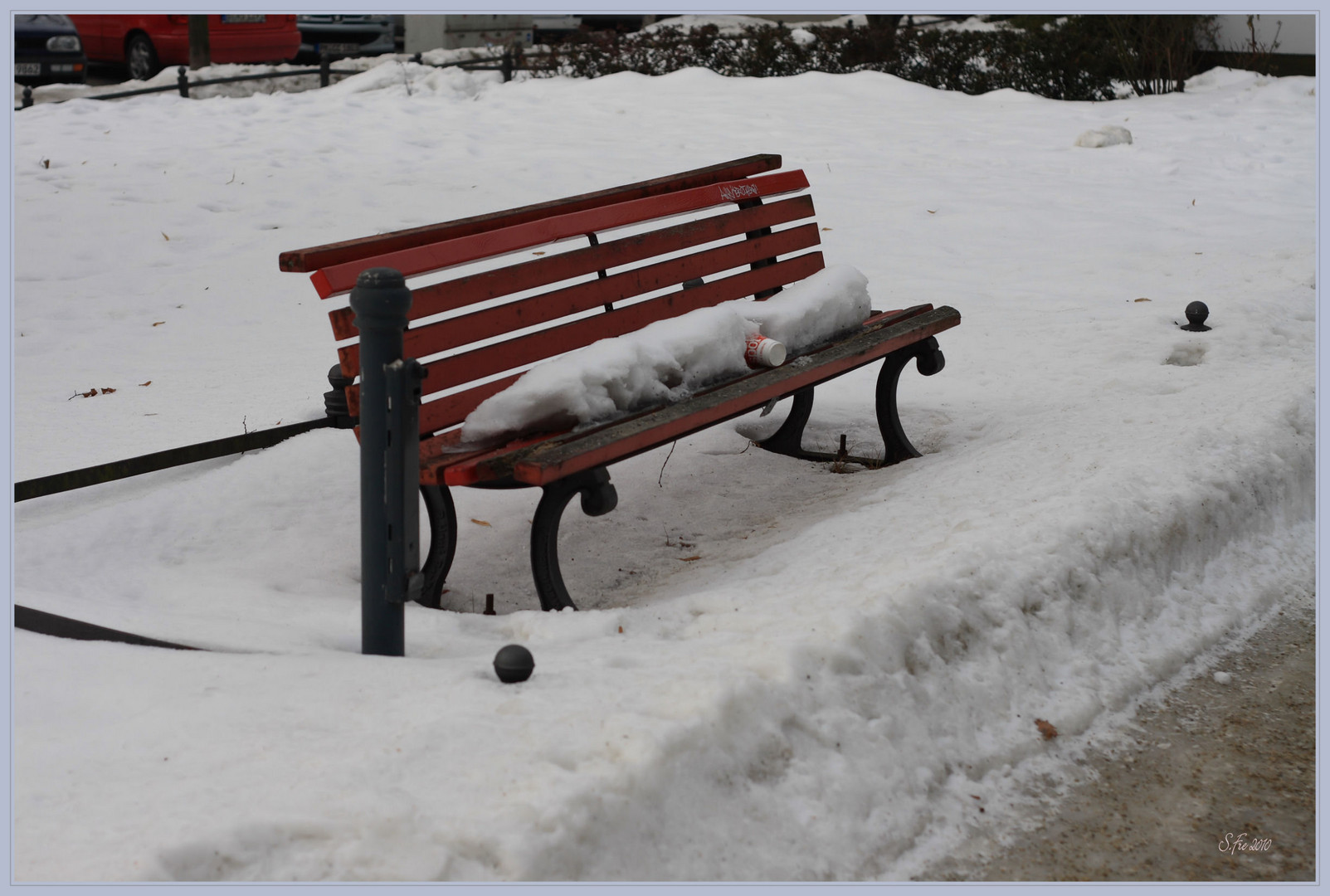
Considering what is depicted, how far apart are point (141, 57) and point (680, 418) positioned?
15.2m

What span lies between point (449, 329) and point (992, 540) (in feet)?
5.52

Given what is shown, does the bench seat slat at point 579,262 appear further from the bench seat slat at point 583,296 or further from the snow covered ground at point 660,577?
the snow covered ground at point 660,577

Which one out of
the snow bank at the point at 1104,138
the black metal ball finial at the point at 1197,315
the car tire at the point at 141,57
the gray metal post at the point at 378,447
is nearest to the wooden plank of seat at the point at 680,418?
the gray metal post at the point at 378,447

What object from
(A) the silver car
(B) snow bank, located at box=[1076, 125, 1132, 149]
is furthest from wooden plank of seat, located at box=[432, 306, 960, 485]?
(A) the silver car

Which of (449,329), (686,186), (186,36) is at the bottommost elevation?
(449,329)

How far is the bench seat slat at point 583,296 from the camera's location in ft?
11.5

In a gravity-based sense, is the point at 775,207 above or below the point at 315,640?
above

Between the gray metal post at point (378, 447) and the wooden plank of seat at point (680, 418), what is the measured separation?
42 centimetres

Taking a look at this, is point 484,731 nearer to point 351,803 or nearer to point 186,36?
point 351,803

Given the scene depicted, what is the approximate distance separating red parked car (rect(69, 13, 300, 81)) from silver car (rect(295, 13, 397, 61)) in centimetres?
93

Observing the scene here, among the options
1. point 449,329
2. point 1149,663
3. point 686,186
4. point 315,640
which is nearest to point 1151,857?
point 1149,663

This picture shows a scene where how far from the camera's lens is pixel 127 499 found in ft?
13.5

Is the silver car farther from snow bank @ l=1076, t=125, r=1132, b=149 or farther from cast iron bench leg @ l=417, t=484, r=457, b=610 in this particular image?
A: cast iron bench leg @ l=417, t=484, r=457, b=610

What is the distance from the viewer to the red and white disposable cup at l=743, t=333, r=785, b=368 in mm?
4043
